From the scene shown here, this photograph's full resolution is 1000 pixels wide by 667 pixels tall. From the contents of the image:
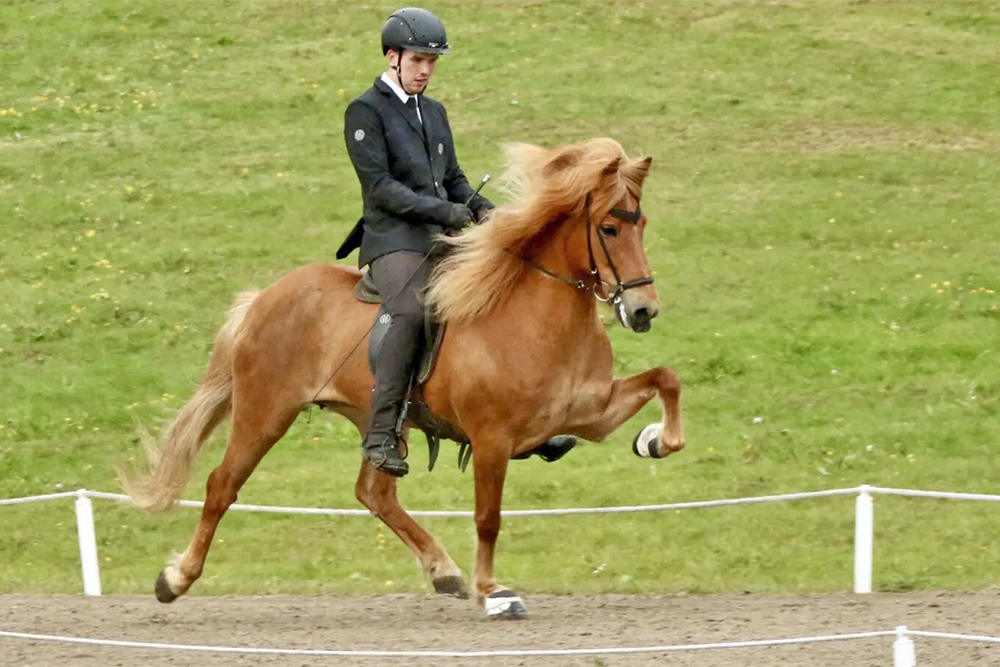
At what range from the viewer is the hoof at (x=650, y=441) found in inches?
354

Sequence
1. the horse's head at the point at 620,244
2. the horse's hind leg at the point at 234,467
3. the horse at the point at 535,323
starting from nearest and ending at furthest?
1. the horse's head at the point at 620,244
2. the horse at the point at 535,323
3. the horse's hind leg at the point at 234,467

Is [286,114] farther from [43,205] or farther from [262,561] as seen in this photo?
[262,561]

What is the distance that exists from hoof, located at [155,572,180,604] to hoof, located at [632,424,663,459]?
2.90 m

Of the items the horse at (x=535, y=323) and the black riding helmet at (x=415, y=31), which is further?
the black riding helmet at (x=415, y=31)

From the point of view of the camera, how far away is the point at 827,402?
54.1 ft

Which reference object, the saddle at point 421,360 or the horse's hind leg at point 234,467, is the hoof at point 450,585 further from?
the horse's hind leg at point 234,467

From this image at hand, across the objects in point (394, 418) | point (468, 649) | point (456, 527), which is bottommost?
point (456, 527)

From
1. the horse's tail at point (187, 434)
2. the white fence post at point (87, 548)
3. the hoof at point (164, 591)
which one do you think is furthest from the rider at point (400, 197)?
the white fence post at point (87, 548)

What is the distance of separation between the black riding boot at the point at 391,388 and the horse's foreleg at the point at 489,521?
0.46m

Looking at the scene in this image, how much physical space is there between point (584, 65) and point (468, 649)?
2020 cm

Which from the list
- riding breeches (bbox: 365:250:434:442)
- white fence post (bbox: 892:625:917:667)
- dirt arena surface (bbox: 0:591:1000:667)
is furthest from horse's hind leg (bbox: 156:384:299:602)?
white fence post (bbox: 892:625:917:667)

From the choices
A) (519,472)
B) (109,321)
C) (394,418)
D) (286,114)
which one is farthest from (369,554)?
(286,114)

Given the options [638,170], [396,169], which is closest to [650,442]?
[638,170]

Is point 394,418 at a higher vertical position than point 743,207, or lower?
higher
